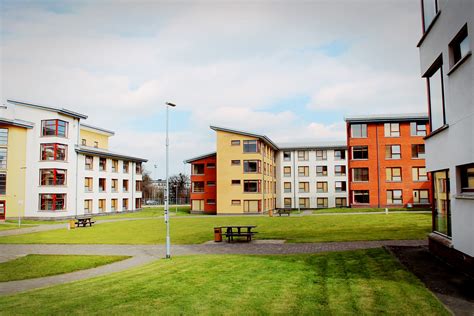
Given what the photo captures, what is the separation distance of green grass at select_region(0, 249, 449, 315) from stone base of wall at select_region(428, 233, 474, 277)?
53.3 inches

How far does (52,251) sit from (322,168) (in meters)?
52.4

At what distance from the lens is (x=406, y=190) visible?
51.3m

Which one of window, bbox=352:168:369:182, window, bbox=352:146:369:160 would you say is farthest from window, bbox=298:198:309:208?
window, bbox=352:146:369:160

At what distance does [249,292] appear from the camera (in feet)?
31.0

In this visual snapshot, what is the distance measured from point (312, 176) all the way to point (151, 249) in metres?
49.9

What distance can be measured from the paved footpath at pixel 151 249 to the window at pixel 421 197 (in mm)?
36335

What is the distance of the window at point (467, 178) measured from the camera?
958 centimetres

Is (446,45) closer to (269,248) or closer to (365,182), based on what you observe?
(269,248)

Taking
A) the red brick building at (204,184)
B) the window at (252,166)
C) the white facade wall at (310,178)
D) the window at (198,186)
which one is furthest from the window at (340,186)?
the window at (198,186)

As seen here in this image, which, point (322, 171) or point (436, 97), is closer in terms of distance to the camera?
point (436, 97)

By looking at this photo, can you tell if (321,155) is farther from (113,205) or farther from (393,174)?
(113,205)

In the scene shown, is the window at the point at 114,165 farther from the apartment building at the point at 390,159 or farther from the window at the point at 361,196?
the window at the point at 361,196

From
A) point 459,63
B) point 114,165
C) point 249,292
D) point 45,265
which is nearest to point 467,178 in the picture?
point 459,63

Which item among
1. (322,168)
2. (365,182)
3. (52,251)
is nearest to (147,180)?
(322,168)
